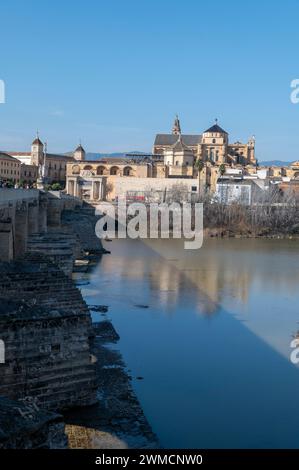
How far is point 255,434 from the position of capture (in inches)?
338

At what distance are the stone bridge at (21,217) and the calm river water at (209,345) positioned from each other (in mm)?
2631

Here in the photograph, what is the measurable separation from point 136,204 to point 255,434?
4167cm

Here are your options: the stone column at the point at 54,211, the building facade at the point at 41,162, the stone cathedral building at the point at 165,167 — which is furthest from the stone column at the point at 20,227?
the building facade at the point at 41,162

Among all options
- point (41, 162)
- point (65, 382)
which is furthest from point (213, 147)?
point (65, 382)

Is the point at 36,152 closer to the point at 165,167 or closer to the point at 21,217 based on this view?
the point at 165,167

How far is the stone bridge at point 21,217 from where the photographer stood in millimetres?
15766

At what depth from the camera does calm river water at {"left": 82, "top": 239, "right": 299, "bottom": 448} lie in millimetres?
8875

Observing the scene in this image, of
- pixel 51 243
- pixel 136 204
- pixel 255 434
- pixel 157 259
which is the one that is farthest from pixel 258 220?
pixel 255 434

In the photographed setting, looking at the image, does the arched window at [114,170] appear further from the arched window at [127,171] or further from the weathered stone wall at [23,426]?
the weathered stone wall at [23,426]

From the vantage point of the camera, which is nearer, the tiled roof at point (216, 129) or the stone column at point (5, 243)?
the stone column at point (5, 243)

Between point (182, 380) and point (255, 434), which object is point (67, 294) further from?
point (255, 434)

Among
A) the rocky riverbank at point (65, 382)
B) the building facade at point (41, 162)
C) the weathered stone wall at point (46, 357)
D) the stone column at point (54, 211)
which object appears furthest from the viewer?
the building facade at point (41, 162)

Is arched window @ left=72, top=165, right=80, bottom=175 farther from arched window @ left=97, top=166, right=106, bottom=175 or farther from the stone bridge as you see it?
the stone bridge

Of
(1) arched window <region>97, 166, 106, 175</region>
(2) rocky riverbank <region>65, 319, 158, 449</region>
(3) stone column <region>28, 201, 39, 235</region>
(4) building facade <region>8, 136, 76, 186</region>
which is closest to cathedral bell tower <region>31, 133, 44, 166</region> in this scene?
(4) building facade <region>8, 136, 76, 186</region>
